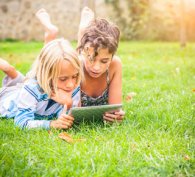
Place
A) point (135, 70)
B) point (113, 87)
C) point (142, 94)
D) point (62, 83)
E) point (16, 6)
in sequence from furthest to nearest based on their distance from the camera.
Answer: point (16, 6) < point (135, 70) < point (142, 94) < point (113, 87) < point (62, 83)

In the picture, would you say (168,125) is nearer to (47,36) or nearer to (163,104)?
(163,104)

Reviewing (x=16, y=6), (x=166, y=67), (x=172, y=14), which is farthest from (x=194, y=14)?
(x=166, y=67)

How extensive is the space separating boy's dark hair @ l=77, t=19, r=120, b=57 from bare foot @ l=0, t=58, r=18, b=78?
35.7 inches

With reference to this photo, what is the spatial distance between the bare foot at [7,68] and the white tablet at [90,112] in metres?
1.23

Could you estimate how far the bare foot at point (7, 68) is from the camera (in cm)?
388

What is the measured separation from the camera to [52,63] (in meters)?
2.97

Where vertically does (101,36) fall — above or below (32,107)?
above

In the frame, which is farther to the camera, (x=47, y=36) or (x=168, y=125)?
(x=47, y=36)

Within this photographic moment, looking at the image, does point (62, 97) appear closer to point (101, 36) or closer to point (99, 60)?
point (99, 60)

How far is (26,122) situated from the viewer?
306 centimetres

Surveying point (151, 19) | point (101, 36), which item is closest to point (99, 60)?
point (101, 36)

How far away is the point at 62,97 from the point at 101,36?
608 millimetres

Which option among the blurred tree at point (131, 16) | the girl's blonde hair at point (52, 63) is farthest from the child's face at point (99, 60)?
the blurred tree at point (131, 16)

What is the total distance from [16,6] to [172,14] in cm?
562
